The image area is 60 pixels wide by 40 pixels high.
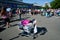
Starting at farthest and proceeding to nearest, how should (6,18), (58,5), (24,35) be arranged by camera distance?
(58,5) < (6,18) < (24,35)

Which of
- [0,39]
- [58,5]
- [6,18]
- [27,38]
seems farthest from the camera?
[58,5]

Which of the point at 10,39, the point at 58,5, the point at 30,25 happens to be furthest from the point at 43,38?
the point at 58,5

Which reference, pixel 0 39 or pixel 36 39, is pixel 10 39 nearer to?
pixel 0 39

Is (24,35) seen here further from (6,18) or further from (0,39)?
(6,18)

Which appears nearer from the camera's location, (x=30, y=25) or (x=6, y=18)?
(x=30, y=25)

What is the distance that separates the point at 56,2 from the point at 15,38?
96.5m

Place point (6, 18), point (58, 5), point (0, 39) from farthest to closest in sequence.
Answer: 1. point (58, 5)
2. point (6, 18)
3. point (0, 39)

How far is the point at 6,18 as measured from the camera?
13.6 metres

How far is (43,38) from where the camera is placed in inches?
394

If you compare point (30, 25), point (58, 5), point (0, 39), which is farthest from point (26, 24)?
point (58, 5)

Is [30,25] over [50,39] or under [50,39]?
over

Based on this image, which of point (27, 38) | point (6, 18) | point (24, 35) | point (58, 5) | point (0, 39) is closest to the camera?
point (0, 39)

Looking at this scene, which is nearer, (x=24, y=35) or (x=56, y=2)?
(x=24, y=35)

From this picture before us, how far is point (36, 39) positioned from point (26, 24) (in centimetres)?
130
